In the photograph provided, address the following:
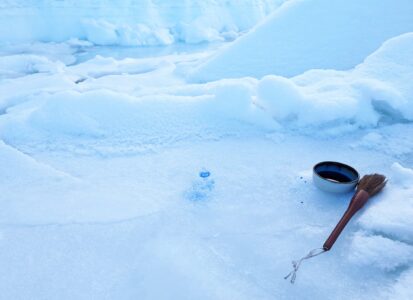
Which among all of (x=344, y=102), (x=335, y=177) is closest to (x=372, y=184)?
(x=335, y=177)

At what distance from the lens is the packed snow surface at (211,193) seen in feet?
4.52

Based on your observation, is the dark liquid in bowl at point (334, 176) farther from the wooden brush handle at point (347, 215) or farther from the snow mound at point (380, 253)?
the snow mound at point (380, 253)

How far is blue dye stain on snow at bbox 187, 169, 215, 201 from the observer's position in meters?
1.93

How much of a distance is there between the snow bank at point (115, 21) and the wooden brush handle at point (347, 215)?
43.1ft

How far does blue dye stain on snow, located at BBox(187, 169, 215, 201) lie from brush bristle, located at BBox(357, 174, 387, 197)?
Answer: 89 centimetres

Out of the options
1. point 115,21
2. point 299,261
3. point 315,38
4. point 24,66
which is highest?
point 299,261

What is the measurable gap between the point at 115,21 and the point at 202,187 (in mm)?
14121

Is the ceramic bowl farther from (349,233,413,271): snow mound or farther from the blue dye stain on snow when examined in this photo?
the blue dye stain on snow

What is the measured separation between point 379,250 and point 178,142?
171 cm

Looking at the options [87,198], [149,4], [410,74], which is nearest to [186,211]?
[87,198]

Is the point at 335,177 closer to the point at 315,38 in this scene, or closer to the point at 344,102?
the point at 344,102

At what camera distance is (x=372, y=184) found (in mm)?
1748

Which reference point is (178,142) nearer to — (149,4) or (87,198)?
(87,198)

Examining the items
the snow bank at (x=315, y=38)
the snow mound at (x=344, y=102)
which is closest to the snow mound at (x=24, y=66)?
the snow bank at (x=315, y=38)
